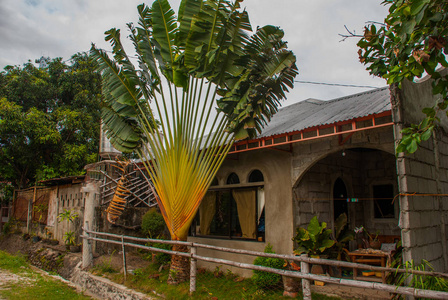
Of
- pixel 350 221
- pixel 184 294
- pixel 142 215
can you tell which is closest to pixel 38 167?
pixel 142 215

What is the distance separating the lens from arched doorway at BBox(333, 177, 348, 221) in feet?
29.8

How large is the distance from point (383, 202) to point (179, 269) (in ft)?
20.0

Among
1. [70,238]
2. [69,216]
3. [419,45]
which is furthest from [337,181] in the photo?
[69,216]

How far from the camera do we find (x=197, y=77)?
733cm

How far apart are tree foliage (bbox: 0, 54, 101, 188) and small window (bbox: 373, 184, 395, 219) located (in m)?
13.5

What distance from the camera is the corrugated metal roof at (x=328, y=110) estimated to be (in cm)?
635

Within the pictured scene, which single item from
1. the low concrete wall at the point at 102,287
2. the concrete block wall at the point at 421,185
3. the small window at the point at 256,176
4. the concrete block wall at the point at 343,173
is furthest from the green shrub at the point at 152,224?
the concrete block wall at the point at 421,185

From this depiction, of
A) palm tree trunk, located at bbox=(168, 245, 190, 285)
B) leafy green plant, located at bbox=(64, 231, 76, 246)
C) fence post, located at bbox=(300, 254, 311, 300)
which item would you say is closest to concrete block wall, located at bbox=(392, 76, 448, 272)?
fence post, located at bbox=(300, 254, 311, 300)

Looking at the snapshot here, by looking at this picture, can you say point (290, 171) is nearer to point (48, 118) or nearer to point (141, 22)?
point (141, 22)

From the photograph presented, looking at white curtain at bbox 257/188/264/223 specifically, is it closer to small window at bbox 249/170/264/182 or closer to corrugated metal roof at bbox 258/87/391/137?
small window at bbox 249/170/264/182

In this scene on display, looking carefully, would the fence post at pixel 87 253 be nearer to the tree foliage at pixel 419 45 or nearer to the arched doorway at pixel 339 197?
the arched doorway at pixel 339 197

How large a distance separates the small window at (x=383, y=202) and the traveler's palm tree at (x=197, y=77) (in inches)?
175

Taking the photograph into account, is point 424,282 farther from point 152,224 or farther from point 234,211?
point 152,224

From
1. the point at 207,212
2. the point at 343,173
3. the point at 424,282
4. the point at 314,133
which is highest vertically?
the point at 314,133
